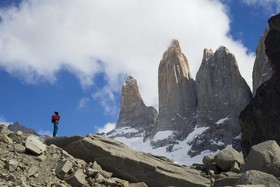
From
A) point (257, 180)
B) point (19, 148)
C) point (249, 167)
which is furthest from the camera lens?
point (19, 148)

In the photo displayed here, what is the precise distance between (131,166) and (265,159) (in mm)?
7517

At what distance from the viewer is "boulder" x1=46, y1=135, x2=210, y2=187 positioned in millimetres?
24094

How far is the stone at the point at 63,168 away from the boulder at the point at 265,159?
8916 mm

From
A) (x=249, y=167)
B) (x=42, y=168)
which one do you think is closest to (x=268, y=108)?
(x=249, y=167)

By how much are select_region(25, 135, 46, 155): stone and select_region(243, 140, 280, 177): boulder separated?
10.6 m

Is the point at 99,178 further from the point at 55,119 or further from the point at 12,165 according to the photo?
the point at 55,119

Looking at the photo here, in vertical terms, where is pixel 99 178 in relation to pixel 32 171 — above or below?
below

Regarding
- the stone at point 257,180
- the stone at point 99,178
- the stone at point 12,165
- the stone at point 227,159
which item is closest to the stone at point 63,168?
the stone at point 99,178

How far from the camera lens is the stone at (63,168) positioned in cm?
2083

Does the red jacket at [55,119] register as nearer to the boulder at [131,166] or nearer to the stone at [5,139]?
the boulder at [131,166]

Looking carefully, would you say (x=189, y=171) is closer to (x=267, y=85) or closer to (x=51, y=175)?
(x=51, y=175)

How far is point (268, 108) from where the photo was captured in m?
120

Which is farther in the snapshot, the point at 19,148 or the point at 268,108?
the point at 268,108

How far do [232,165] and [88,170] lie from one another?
1036 centimetres
